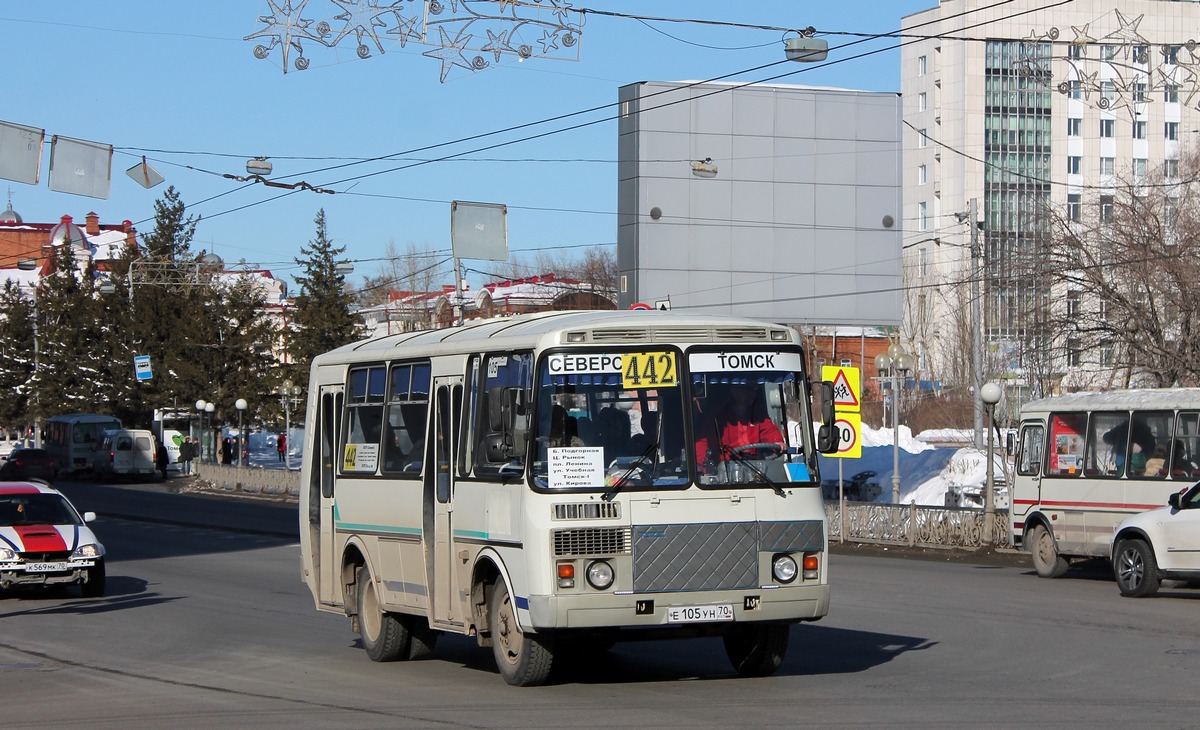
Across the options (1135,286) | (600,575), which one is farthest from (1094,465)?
(600,575)

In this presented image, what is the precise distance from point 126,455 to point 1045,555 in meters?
51.9

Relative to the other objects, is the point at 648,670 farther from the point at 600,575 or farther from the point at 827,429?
the point at 827,429

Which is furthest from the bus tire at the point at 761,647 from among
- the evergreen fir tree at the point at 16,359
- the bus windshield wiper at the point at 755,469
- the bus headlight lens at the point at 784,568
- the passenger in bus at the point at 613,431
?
the evergreen fir tree at the point at 16,359

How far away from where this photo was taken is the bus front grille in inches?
Answer: 409

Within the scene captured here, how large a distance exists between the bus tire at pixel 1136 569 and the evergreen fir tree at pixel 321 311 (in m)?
49.4

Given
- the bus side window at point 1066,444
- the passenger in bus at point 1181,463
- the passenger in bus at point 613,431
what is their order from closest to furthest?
the passenger in bus at point 613,431
the passenger in bus at point 1181,463
the bus side window at point 1066,444

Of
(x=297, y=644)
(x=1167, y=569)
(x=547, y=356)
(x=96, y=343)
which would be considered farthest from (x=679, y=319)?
(x=96, y=343)

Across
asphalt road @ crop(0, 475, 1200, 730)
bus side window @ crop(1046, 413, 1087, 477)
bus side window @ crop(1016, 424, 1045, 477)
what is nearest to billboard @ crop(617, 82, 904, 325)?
bus side window @ crop(1016, 424, 1045, 477)

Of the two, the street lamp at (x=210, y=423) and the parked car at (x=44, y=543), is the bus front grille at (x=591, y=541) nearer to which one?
the parked car at (x=44, y=543)

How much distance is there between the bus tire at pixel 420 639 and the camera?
529 inches

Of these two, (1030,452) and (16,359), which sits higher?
(16,359)

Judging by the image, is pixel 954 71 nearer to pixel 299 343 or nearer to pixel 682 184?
pixel 299 343

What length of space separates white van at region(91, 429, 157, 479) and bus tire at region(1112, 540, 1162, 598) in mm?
54966

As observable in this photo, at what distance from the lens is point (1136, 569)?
62.8 ft
